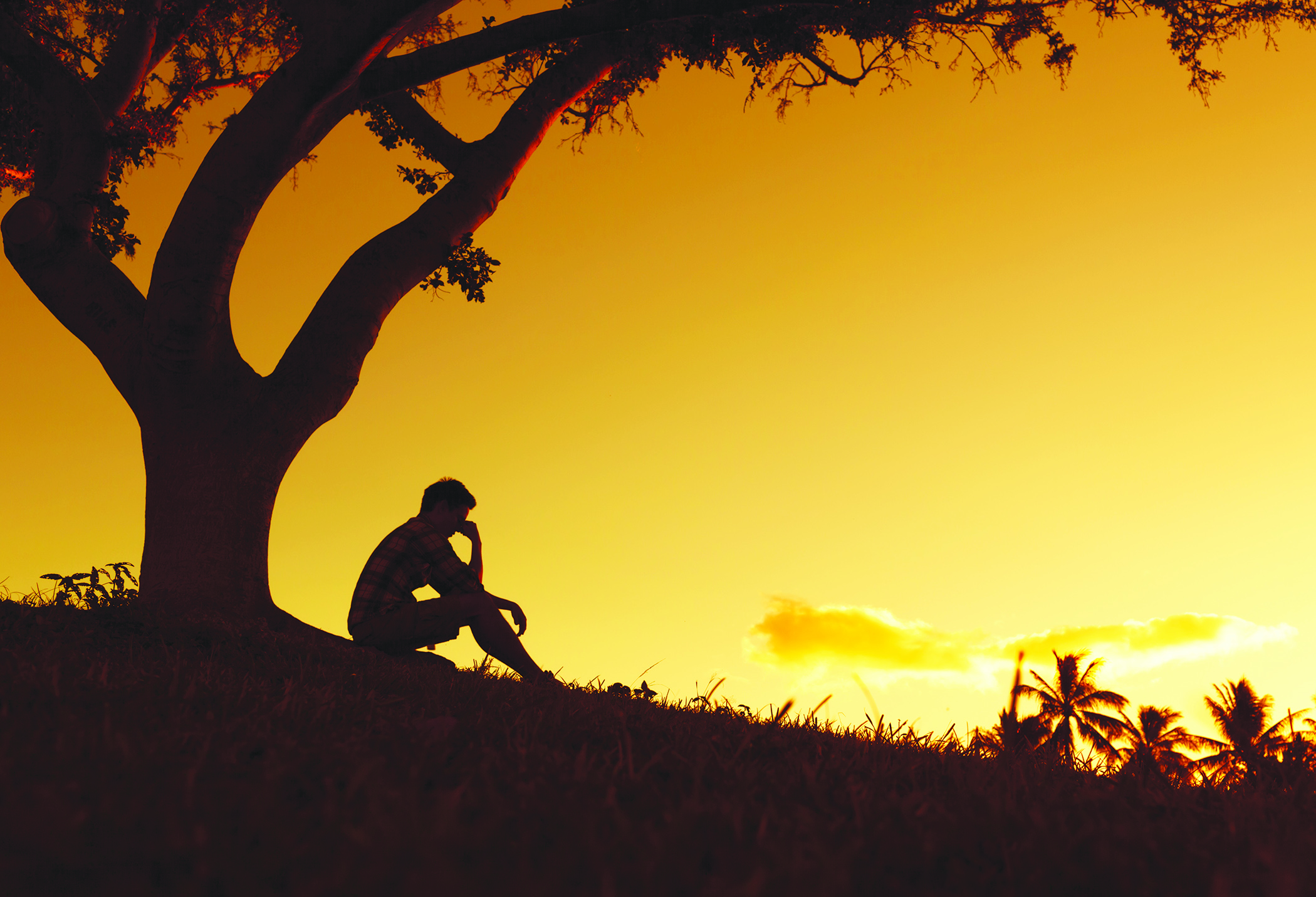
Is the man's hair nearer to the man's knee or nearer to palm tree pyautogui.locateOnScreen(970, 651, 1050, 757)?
the man's knee

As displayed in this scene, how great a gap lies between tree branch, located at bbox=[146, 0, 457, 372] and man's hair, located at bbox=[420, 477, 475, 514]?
211cm

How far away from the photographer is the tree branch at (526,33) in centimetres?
668

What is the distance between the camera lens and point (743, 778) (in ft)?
7.60

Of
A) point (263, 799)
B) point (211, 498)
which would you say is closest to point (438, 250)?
point (211, 498)

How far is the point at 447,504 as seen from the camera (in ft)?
23.6

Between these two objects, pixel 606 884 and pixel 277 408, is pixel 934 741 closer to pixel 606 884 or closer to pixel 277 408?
pixel 606 884

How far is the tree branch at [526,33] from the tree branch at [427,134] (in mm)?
1211

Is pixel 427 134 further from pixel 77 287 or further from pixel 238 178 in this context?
pixel 77 287

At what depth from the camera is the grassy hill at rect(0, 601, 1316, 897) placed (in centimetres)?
142

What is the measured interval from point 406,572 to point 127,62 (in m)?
7.36

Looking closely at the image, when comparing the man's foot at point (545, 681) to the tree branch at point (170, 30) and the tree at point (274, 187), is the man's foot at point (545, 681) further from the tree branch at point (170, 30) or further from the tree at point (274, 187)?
the tree branch at point (170, 30)

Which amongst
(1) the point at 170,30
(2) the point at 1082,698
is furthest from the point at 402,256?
(2) the point at 1082,698

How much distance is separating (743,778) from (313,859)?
1263mm

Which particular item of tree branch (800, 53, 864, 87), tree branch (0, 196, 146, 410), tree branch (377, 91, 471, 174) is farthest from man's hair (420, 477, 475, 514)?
tree branch (800, 53, 864, 87)
